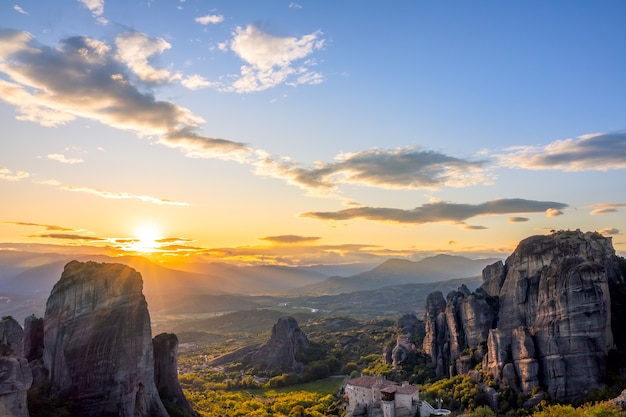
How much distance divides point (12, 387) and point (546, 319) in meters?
71.9

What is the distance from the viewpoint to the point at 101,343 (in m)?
57.9

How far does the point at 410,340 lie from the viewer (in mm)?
132125

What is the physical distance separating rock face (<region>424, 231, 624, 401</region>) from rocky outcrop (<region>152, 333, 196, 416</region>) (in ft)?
174

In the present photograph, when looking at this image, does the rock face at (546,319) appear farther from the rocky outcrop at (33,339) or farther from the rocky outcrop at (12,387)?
the rocky outcrop at (33,339)

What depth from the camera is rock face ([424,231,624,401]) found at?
2709 inches

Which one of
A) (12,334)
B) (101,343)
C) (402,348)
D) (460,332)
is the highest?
(101,343)

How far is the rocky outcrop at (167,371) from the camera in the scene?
235 feet

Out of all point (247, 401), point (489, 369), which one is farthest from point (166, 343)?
point (489, 369)

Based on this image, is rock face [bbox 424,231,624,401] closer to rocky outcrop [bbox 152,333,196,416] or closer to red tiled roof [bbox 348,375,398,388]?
red tiled roof [bbox 348,375,398,388]

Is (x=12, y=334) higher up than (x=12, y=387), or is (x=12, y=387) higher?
(x=12, y=387)

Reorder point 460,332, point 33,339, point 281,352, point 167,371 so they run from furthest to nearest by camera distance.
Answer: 1. point 281,352
2. point 460,332
3. point 167,371
4. point 33,339

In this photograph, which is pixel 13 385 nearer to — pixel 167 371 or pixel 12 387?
pixel 12 387

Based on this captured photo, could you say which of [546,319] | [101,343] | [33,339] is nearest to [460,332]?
[546,319]

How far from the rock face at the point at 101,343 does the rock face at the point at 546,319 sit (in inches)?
2197
